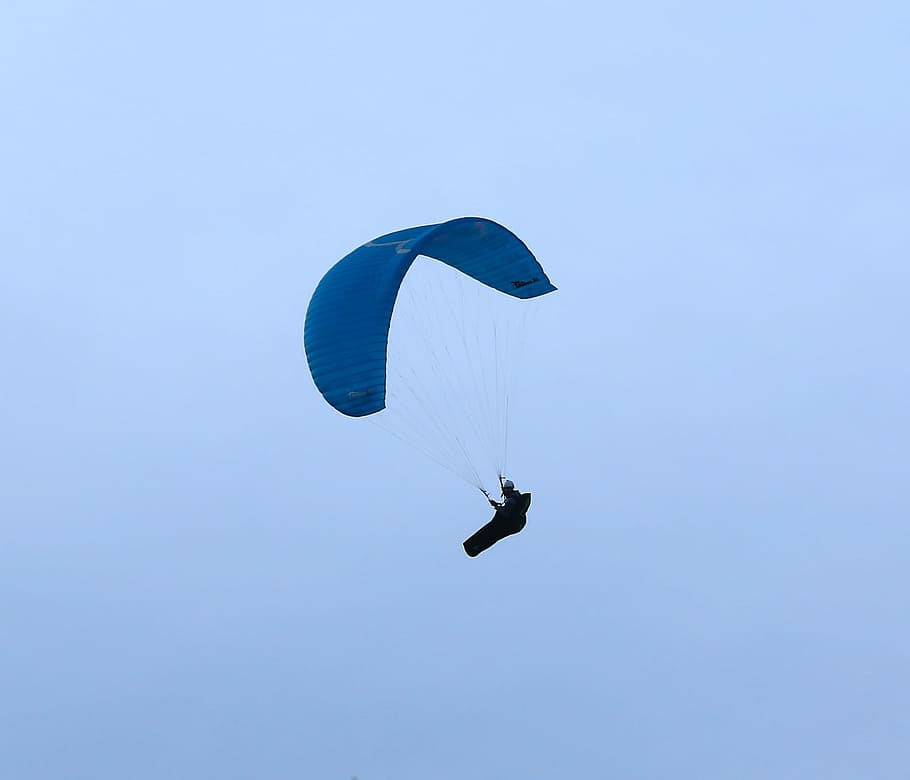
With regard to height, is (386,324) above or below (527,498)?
above

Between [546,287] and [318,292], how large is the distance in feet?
18.3

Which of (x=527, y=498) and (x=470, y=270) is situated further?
(x=470, y=270)

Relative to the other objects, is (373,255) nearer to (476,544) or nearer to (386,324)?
(386,324)

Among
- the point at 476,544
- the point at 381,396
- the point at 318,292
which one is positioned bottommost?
the point at 476,544

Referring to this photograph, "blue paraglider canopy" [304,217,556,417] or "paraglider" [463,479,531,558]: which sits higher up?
"blue paraglider canopy" [304,217,556,417]

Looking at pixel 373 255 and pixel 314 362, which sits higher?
pixel 373 255

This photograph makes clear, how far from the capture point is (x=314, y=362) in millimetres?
33406

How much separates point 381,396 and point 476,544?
3922mm

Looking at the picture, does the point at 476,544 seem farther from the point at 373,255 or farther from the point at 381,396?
the point at 373,255

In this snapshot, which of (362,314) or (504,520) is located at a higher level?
(362,314)

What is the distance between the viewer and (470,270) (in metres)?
36.8

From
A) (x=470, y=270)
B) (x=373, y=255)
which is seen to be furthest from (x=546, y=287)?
(x=373, y=255)

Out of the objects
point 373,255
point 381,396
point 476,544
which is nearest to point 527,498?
point 476,544

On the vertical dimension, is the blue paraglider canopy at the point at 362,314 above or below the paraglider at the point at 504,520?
above
